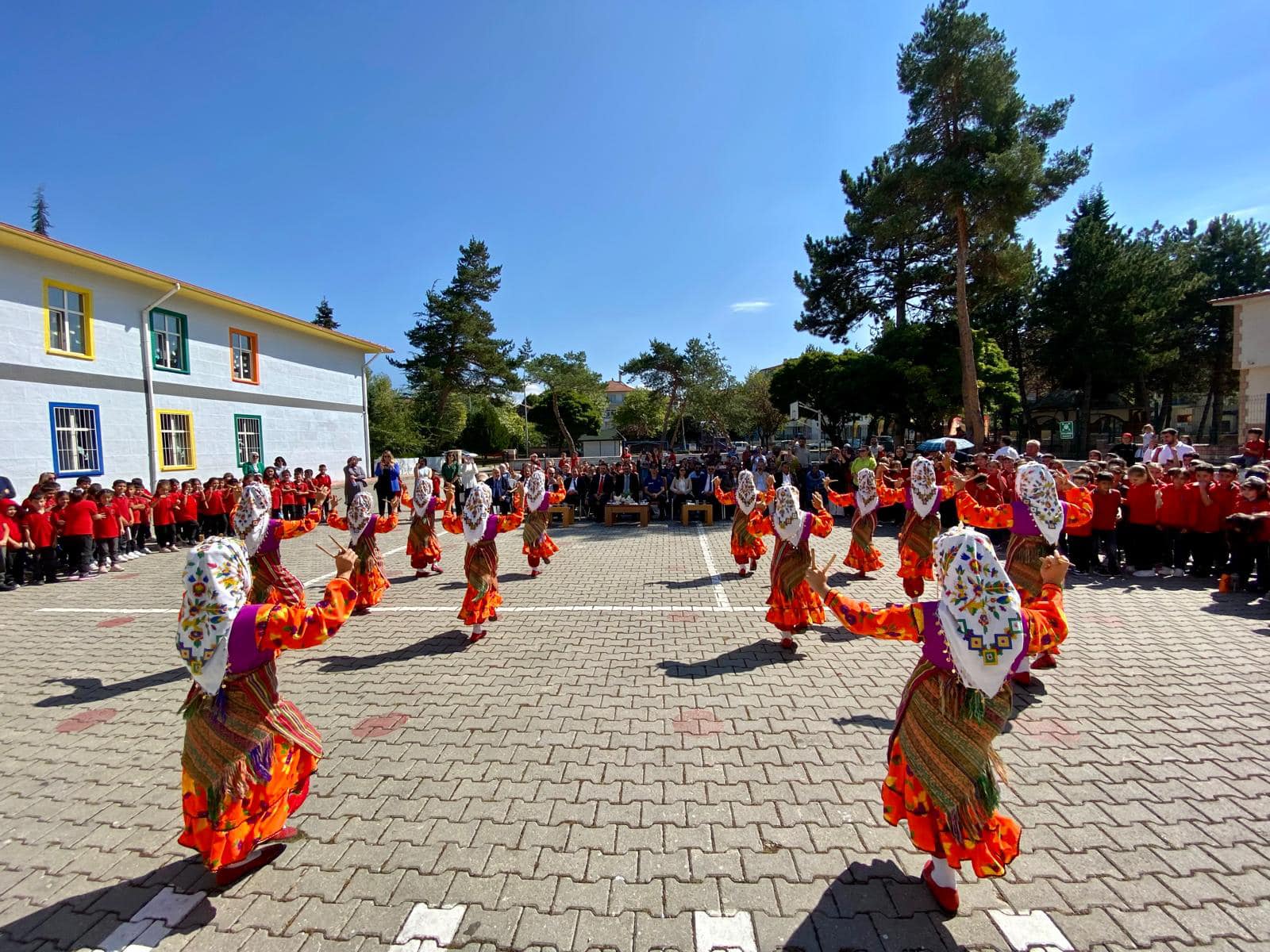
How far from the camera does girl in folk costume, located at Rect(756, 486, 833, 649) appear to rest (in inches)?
239

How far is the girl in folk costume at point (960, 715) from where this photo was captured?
8.67 ft

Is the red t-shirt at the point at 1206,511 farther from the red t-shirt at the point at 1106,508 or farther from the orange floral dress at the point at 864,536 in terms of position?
the orange floral dress at the point at 864,536

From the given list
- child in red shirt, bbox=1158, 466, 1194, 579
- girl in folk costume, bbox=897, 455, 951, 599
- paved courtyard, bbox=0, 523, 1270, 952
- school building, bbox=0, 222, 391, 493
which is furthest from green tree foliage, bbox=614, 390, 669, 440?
paved courtyard, bbox=0, 523, 1270, 952

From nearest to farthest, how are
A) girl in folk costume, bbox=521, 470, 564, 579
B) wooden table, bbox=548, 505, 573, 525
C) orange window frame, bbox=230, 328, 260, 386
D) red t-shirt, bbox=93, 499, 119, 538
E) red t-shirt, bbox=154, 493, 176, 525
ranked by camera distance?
1. girl in folk costume, bbox=521, 470, 564, 579
2. red t-shirt, bbox=93, 499, 119, 538
3. red t-shirt, bbox=154, 493, 176, 525
4. wooden table, bbox=548, 505, 573, 525
5. orange window frame, bbox=230, 328, 260, 386

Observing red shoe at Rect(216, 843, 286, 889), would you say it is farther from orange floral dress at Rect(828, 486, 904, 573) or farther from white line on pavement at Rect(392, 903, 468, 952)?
orange floral dress at Rect(828, 486, 904, 573)

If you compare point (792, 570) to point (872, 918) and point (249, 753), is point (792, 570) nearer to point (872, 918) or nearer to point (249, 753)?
point (872, 918)

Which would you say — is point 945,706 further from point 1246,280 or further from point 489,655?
point 1246,280

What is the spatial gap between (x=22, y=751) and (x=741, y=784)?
504 cm

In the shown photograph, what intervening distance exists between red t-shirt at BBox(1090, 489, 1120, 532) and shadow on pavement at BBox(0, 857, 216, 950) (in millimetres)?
10814

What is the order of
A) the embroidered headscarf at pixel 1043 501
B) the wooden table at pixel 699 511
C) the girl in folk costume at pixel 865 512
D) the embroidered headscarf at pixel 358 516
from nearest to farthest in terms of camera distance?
the embroidered headscarf at pixel 1043 501 → the embroidered headscarf at pixel 358 516 → the girl in folk costume at pixel 865 512 → the wooden table at pixel 699 511

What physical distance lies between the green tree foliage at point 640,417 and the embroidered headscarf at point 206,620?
147 feet

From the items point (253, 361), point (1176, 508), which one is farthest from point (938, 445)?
point (253, 361)

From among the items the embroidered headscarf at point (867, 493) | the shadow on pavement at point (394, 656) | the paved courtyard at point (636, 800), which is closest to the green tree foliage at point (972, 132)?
the embroidered headscarf at point (867, 493)

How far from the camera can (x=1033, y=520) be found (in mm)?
5449
